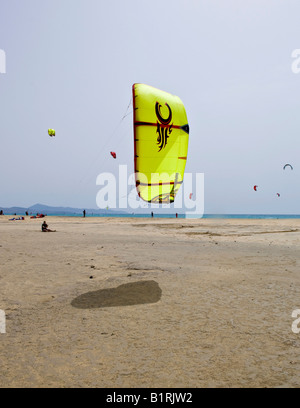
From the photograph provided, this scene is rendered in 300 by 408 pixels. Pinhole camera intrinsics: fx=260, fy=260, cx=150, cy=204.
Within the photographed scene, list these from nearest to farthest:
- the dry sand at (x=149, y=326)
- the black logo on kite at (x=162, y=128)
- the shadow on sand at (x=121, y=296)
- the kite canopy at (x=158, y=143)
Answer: the dry sand at (x=149, y=326), the shadow on sand at (x=121, y=296), the kite canopy at (x=158, y=143), the black logo on kite at (x=162, y=128)

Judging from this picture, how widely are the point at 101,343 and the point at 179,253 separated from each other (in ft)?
25.4

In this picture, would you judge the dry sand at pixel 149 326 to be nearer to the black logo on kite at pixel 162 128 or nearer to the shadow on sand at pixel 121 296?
the shadow on sand at pixel 121 296

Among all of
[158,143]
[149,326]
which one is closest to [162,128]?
[158,143]

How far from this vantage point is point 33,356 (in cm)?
362

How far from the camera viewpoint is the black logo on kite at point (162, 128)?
6.94 metres

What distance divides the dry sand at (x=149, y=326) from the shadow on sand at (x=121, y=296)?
0.07ft

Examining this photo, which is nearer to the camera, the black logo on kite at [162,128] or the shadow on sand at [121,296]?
the shadow on sand at [121,296]

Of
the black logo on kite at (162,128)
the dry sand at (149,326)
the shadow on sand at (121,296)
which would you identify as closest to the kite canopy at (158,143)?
the black logo on kite at (162,128)

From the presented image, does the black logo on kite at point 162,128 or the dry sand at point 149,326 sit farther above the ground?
the black logo on kite at point 162,128

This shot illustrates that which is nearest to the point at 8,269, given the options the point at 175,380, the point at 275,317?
the point at 175,380

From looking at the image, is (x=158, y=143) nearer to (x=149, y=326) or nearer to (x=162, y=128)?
(x=162, y=128)

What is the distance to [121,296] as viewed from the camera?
19.5 ft

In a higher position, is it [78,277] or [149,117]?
[149,117]
